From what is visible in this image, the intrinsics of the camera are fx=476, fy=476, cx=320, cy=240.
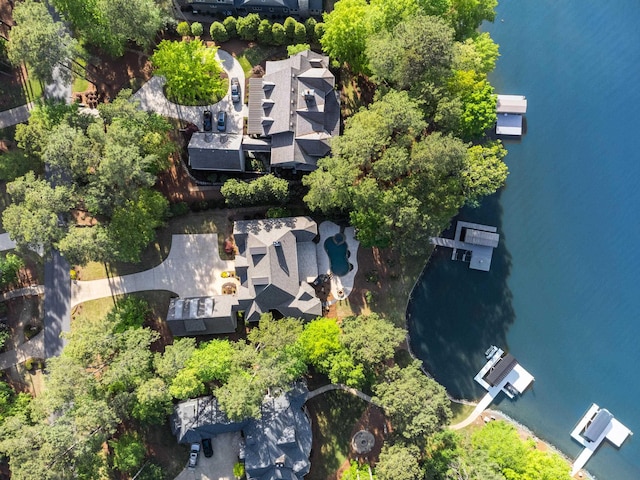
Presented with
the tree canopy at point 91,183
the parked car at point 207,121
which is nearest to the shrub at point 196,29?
the parked car at point 207,121

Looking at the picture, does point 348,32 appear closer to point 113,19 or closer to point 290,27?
point 290,27

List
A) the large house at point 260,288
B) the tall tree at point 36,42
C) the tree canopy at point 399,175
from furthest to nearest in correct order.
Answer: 1. the large house at point 260,288
2. the tree canopy at point 399,175
3. the tall tree at point 36,42

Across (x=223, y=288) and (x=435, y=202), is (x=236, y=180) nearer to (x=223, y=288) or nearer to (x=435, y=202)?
(x=223, y=288)

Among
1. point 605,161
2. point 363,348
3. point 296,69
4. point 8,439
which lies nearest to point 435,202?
point 363,348

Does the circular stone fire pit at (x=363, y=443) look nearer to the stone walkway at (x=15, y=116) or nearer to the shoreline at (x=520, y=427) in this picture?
the shoreline at (x=520, y=427)

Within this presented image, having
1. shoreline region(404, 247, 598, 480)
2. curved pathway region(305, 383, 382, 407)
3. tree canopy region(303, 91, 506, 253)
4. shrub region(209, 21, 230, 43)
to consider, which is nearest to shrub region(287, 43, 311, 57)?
shrub region(209, 21, 230, 43)
